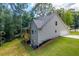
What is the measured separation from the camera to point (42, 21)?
248 centimetres

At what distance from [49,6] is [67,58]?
0.69 m

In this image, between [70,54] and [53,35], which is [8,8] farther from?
[70,54]

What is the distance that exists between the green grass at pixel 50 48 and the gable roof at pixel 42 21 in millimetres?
233

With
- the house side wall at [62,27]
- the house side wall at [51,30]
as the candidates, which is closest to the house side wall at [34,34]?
the house side wall at [51,30]

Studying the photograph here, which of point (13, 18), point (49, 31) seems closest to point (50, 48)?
point (49, 31)

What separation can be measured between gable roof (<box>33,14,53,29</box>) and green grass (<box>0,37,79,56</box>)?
23cm

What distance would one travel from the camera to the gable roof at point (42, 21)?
8.11 feet

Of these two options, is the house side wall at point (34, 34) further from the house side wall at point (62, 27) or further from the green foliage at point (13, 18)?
the house side wall at point (62, 27)

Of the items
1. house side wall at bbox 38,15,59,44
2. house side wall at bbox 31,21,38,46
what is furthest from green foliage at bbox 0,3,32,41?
house side wall at bbox 38,15,59,44

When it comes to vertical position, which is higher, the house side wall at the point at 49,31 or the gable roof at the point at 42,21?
the gable roof at the point at 42,21

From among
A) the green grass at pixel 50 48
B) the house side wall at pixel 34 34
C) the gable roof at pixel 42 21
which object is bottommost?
the green grass at pixel 50 48

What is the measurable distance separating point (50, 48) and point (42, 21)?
0.36 meters

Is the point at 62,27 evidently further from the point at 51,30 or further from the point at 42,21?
the point at 42,21

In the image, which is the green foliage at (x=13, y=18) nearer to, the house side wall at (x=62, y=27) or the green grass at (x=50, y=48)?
the green grass at (x=50, y=48)
